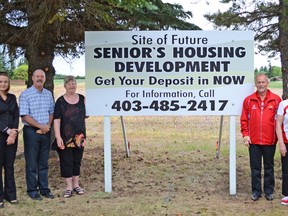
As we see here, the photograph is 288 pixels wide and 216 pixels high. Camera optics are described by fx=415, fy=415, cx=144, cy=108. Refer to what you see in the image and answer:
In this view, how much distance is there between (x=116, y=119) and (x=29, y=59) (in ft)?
32.9

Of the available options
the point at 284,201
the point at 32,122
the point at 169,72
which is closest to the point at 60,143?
the point at 32,122

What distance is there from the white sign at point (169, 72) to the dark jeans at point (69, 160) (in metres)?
0.66

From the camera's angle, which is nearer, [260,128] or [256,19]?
[260,128]

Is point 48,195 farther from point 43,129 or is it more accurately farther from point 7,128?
point 7,128

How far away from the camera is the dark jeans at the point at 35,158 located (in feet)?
19.0

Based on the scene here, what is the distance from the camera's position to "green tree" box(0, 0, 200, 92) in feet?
20.5

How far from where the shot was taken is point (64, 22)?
682cm

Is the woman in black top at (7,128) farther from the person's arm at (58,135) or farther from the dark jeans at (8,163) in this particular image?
the person's arm at (58,135)

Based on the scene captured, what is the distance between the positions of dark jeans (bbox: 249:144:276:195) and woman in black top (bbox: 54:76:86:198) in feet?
8.02

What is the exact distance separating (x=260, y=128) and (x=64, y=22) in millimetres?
3543

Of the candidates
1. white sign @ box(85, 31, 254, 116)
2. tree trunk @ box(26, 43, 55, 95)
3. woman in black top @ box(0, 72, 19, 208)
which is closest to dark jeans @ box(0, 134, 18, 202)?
woman in black top @ box(0, 72, 19, 208)

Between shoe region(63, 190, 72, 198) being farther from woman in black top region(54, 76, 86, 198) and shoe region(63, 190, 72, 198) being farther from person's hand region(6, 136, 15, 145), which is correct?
person's hand region(6, 136, 15, 145)

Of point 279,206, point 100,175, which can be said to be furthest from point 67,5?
point 279,206

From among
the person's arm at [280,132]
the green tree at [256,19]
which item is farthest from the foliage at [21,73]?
the person's arm at [280,132]
